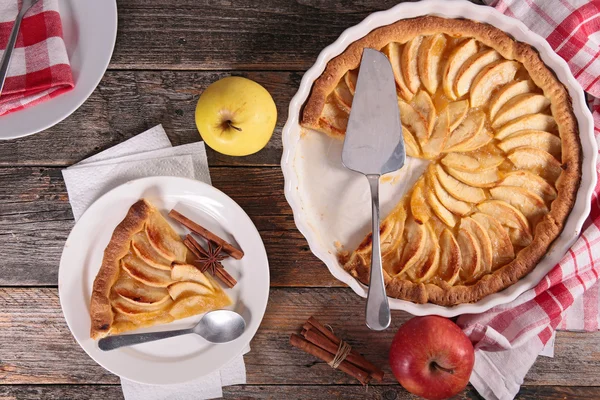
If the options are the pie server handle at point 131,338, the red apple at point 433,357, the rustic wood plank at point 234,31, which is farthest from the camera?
the rustic wood plank at point 234,31

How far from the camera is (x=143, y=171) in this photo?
2.20 metres

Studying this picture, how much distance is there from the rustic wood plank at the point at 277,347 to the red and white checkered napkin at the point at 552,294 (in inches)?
6.1

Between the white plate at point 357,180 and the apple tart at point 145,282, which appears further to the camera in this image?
the apple tart at point 145,282

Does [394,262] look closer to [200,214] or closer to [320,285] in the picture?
[320,285]

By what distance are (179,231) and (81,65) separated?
726 mm

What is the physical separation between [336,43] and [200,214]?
833 mm

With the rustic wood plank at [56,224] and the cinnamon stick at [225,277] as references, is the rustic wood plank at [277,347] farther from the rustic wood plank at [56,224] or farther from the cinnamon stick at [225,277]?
the cinnamon stick at [225,277]

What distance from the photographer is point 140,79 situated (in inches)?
88.0

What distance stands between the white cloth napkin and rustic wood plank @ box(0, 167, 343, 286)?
0.09 meters

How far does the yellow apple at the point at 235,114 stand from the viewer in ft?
6.31

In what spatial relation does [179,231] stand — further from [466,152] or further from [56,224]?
[466,152]

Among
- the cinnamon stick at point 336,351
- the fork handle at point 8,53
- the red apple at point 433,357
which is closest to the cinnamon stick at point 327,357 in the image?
the cinnamon stick at point 336,351

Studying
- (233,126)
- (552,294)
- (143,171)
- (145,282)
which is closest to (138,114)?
(143,171)

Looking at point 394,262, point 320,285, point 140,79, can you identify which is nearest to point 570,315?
point 394,262
